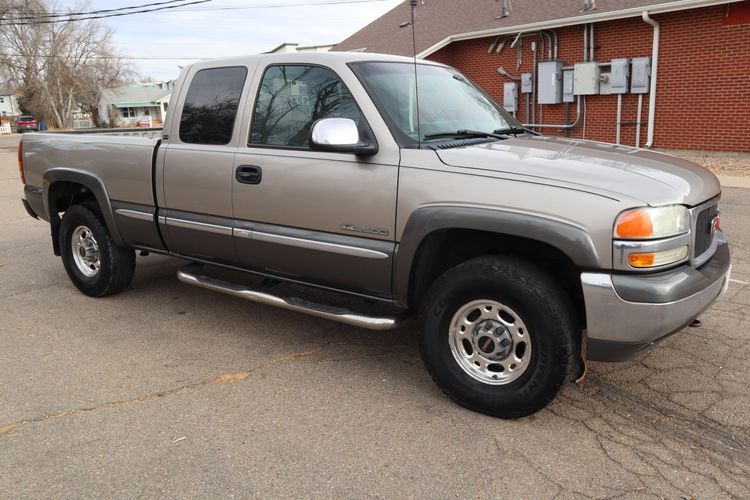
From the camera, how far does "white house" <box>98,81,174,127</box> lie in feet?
239

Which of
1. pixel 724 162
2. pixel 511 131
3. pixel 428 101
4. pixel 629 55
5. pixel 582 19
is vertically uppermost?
pixel 582 19

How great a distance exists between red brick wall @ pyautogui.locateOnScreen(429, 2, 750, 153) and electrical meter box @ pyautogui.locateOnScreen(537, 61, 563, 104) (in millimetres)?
501

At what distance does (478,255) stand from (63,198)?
4117 millimetres

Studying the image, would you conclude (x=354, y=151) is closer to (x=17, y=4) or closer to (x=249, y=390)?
(x=249, y=390)

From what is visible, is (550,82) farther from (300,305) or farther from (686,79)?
(300,305)

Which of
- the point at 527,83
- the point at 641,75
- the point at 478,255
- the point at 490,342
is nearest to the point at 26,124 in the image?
the point at 527,83

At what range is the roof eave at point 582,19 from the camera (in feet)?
45.1

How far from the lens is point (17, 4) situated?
55.3m

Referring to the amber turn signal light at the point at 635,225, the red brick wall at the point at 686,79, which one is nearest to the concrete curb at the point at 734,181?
the red brick wall at the point at 686,79

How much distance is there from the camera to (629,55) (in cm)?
1548

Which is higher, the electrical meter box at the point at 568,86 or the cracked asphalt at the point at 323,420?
the electrical meter box at the point at 568,86

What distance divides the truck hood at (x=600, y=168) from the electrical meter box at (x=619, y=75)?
12745 mm

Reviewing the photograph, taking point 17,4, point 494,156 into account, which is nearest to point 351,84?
point 494,156

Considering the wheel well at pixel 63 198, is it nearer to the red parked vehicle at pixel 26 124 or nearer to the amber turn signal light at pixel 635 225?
the amber turn signal light at pixel 635 225
